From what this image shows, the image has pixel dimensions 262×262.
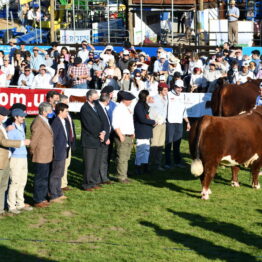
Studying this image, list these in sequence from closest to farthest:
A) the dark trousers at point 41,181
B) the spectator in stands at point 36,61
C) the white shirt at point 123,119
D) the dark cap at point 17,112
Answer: the dark cap at point 17,112
the dark trousers at point 41,181
the white shirt at point 123,119
the spectator in stands at point 36,61

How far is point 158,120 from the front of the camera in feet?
50.9

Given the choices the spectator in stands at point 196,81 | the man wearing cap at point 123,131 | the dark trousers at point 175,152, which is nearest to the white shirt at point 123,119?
the man wearing cap at point 123,131

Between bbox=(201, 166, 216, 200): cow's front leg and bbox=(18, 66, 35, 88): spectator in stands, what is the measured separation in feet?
36.4

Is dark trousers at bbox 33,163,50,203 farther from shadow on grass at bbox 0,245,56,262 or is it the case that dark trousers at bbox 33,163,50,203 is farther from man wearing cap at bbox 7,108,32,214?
shadow on grass at bbox 0,245,56,262

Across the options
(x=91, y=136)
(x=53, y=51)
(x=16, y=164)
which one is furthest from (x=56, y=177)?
(x=53, y=51)

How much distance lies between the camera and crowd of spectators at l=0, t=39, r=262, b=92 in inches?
828

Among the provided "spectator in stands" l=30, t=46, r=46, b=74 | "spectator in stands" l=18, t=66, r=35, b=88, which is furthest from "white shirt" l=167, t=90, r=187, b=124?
"spectator in stands" l=30, t=46, r=46, b=74

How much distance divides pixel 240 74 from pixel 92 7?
13.8 meters

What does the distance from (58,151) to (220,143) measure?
9.35 feet

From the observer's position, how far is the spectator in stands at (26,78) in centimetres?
2307

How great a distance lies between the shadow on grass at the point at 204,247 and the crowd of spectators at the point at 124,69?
8929mm

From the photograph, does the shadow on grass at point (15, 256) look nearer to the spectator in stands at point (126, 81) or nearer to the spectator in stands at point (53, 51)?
the spectator in stands at point (126, 81)

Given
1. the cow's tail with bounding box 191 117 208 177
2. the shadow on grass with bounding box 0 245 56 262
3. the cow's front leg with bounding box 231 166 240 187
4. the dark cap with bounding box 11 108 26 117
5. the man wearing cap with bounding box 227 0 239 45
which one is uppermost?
the man wearing cap with bounding box 227 0 239 45

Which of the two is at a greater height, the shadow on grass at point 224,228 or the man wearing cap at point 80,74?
the man wearing cap at point 80,74
